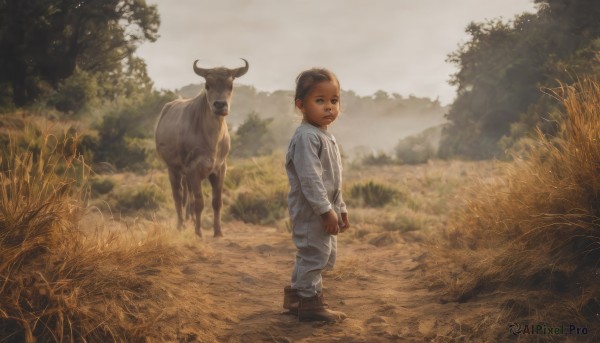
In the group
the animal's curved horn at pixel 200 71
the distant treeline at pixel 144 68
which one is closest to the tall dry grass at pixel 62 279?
the animal's curved horn at pixel 200 71

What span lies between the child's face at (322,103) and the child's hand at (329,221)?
66cm

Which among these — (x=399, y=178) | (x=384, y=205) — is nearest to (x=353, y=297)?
(x=384, y=205)

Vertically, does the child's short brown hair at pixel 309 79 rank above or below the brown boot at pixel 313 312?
above

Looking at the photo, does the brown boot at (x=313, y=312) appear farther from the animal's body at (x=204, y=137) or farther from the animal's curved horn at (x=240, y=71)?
the animal's curved horn at (x=240, y=71)

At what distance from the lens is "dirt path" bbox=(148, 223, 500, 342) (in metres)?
3.15

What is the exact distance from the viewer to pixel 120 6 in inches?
636

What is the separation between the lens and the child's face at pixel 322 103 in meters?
3.51

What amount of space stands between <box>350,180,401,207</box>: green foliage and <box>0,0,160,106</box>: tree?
869 cm

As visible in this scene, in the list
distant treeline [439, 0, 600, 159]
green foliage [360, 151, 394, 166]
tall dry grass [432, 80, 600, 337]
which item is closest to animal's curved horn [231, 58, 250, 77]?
tall dry grass [432, 80, 600, 337]

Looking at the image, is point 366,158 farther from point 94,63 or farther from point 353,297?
point 353,297

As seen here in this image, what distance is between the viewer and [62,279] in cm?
301

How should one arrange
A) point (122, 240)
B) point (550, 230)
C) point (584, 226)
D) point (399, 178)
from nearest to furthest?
point (584, 226)
point (550, 230)
point (122, 240)
point (399, 178)

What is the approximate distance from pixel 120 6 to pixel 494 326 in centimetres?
1603

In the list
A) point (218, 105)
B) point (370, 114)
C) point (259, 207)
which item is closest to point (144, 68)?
point (259, 207)
